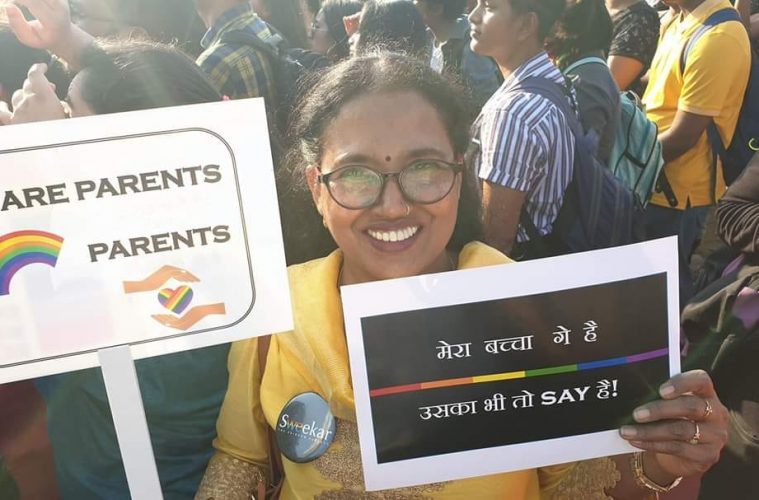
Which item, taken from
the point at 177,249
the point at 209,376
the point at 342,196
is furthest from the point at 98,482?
the point at 342,196

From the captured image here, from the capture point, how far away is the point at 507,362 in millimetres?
1233

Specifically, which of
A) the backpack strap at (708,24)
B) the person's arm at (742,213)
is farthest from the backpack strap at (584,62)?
the person's arm at (742,213)

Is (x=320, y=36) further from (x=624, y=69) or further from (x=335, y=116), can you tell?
(x=624, y=69)

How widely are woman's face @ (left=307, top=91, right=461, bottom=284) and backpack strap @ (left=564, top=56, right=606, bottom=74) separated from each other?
0.90 ft

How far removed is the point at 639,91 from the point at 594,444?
2.40 ft

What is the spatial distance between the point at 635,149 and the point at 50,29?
108 centimetres

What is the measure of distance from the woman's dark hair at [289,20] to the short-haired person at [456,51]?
0.21 m

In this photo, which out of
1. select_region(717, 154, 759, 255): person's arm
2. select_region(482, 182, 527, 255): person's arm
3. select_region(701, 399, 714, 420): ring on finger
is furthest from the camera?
select_region(717, 154, 759, 255): person's arm

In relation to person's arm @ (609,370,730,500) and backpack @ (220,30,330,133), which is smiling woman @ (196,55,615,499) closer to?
backpack @ (220,30,330,133)

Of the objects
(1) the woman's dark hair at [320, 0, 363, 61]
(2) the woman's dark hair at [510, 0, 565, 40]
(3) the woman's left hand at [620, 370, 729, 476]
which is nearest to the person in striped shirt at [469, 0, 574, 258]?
(2) the woman's dark hair at [510, 0, 565, 40]

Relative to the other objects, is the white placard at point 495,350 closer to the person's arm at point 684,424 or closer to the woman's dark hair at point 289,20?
the person's arm at point 684,424

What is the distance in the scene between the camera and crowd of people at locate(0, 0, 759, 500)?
100 centimetres

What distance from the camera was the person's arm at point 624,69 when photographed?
3.82 ft

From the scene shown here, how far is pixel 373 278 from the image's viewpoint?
118 cm
